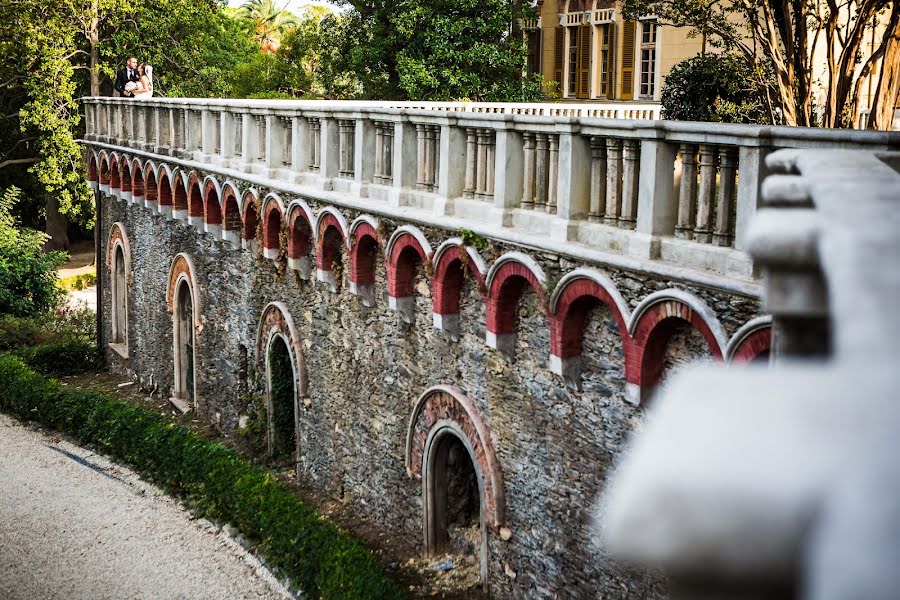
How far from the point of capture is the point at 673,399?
5.19 ft

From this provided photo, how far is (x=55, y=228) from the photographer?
3819cm

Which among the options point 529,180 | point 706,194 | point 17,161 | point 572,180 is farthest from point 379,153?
point 17,161

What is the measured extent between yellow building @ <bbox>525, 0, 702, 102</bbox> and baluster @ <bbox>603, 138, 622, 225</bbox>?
512 inches

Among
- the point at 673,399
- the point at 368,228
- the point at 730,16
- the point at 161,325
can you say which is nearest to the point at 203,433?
the point at 161,325

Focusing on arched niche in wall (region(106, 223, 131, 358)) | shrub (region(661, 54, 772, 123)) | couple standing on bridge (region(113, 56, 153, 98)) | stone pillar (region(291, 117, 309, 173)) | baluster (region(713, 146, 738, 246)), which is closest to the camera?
baluster (region(713, 146, 738, 246))

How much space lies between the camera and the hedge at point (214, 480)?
1191 centimetres

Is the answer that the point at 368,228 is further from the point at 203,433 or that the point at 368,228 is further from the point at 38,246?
the point at 38,246

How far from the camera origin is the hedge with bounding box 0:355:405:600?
11.9 m

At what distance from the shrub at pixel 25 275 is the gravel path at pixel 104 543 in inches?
414

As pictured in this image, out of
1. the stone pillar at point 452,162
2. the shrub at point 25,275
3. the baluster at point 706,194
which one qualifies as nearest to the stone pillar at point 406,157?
the stone pillar at point 452,162

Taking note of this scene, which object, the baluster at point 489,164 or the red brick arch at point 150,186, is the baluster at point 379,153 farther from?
the red brick arch at point 150,186

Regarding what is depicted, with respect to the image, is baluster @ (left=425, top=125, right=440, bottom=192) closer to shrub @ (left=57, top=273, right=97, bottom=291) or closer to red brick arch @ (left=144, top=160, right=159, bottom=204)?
red brick arch @ (left=144, top=160, right=159, bottom=204)

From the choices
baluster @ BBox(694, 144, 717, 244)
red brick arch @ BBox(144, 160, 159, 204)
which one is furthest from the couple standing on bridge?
baluster @ BBox(694, 144, 717, 244)

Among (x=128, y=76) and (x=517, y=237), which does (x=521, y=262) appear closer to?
(x=517, y=237)
